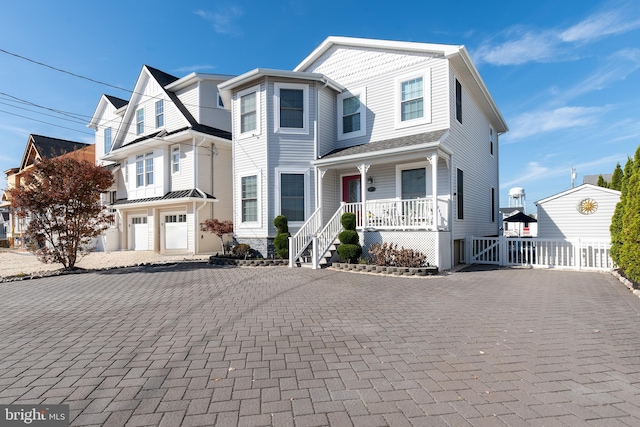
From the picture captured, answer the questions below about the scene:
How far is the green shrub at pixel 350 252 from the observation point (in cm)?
1018

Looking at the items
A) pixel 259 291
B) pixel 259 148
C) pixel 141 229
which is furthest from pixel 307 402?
pixel 141 229

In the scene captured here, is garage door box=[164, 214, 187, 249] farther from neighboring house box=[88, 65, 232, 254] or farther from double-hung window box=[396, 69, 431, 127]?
double-hung window box=[396, 69, 431, 127]

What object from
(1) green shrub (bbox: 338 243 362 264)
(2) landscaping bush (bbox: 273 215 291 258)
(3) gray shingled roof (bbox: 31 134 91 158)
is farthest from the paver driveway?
(3) gray shingled roof (bbox: 31 134 91 158)

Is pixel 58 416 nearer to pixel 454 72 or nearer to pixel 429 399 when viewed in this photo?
pixel 429 399

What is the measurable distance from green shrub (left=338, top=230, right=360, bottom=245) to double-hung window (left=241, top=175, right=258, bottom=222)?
161 inches

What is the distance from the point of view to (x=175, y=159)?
17.0m

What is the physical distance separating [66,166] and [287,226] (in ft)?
25.5

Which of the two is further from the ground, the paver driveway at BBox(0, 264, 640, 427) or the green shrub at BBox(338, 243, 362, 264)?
the green shrub at BBox(338, 243, 362, 264)

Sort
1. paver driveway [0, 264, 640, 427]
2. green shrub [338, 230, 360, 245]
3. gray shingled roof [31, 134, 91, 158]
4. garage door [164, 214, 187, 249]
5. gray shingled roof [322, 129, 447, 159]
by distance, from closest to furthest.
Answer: paver driveway [0, 264, 640, 427] → green shrub [338, 230, 360, 245] → gray shingled roof [322, 129, 447, 159] → garage door [164, 214, 187, 249] → gray shingled roof [31, 134, 91, 158]

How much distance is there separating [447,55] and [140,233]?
18030 millimetres

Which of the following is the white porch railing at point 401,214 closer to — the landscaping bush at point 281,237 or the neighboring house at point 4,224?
the landscaping bush at point 281,237

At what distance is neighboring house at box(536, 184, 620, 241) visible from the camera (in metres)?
12.8

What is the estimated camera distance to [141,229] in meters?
18.7

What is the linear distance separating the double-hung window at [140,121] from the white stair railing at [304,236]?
13.2 m
